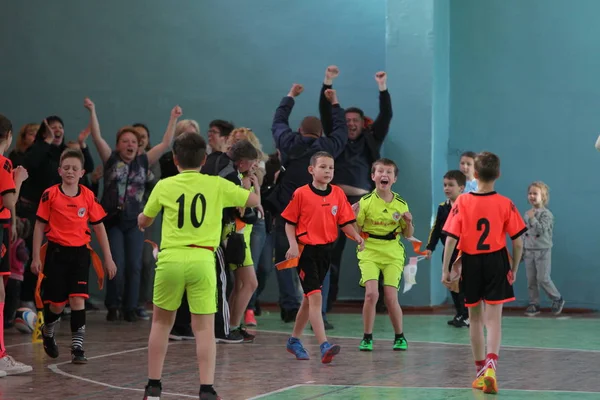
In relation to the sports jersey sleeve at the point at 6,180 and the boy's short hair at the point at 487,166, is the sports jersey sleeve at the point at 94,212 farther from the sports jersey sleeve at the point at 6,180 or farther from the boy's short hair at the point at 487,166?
the boy's short hair at the point at 487,166

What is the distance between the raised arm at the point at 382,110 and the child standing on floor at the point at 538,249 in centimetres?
223

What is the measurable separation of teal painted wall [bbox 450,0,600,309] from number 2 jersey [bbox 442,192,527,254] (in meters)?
5.79

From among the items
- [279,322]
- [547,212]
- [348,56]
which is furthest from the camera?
[348,56]

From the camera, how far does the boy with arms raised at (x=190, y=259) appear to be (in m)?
5.61

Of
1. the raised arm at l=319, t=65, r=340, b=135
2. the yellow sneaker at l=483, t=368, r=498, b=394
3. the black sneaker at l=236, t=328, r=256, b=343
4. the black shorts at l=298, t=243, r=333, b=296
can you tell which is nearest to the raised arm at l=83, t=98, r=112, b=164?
the raised arm at l=319, t=65, r=340, b=135

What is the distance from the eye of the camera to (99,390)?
6320 mm

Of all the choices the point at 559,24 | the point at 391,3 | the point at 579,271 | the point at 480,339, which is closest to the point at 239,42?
the point at 391,3

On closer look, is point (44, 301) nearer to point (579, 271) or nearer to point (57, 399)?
point (57, 399)

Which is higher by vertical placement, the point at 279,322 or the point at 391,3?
the point at 391,3

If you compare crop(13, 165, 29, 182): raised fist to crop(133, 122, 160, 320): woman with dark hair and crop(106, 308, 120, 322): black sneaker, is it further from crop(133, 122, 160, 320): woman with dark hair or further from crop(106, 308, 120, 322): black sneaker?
crop(106, 308, 120, 322): black sneaker

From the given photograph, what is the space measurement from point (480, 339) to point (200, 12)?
24.8ft

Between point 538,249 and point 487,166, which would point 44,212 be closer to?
point 487,166

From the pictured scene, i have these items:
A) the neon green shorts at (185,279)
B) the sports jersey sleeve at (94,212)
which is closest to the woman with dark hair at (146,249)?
the sports jersey sleeve at (94,212)

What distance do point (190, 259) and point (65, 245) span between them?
256 centimetres
